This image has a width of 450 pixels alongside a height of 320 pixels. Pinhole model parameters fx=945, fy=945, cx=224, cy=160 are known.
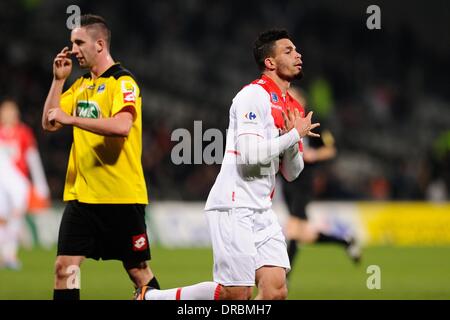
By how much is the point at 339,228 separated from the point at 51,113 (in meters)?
12.3

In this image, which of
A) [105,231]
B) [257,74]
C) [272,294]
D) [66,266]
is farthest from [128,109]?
[257,74]

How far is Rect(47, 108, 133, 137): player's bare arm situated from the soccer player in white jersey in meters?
0.74

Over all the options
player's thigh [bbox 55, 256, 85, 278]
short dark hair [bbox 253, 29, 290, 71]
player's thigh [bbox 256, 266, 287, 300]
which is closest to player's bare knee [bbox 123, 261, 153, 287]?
player's thigh [bbox 55, 256, 85, 278]

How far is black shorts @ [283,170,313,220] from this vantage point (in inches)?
432

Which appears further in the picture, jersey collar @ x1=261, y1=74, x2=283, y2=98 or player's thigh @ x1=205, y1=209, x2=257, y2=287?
jersey collar @ x1=261, y1=74, x2=283, y2=98

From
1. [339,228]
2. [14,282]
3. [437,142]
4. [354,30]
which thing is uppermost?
[354,30]

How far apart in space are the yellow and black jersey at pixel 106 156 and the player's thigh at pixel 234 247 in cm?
86

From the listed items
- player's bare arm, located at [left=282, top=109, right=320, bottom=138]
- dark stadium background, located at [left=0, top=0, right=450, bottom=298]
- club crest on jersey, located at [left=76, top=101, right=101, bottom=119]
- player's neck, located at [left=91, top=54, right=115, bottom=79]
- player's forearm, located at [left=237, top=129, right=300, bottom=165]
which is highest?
dark stadium background, located at [left=0, top=0, right=450, bottom=298]

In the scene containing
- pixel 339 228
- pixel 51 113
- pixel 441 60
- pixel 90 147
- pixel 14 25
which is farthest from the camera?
pixel 441 60

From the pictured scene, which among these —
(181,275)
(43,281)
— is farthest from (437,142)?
(43,281)

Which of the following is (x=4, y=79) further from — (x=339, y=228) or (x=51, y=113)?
(x=51, y=113)

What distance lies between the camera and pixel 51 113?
21.1ft

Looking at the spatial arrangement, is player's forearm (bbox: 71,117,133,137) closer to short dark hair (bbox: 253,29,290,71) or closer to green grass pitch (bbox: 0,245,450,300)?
Answer: short dark hair (bbox: 253,29,290,71)

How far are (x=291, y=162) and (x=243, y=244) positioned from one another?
741mm
